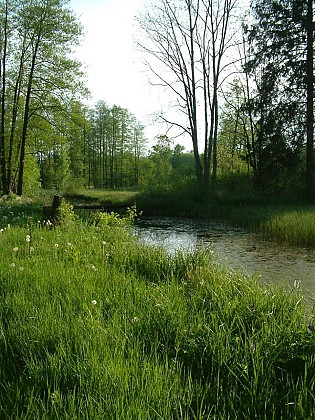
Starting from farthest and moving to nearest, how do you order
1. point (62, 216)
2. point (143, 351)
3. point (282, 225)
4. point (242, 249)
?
point (282, 225) < point (242, 249) < point (62, 216) < point (143, 351)

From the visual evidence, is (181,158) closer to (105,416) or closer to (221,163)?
(221,163)

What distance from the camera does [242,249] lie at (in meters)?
10.1

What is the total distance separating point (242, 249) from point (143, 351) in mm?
7868

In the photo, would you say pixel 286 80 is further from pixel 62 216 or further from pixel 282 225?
pixel 62 216

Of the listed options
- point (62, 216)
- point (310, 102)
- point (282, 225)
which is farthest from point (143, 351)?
point (310, 102)

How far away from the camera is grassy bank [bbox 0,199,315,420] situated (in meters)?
2.08

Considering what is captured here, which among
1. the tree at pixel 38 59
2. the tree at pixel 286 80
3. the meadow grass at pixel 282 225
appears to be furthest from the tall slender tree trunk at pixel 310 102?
the tree at pixel 38 59

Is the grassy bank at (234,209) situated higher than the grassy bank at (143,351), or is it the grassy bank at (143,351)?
the grassy bank at (234,209)

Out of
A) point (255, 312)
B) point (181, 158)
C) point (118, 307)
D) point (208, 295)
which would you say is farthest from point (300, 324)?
point (181, 158)

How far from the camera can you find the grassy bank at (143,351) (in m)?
2.08

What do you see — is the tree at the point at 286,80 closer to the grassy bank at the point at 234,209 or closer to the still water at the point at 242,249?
the grassy bank at the point at 234,209

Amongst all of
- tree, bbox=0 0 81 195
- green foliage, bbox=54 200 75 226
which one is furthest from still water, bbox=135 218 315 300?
tree, bbox=0 0 81 195

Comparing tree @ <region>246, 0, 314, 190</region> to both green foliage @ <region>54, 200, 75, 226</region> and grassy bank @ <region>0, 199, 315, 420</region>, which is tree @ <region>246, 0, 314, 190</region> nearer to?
green foliage @ <region>54, 200, 75, 226</region>

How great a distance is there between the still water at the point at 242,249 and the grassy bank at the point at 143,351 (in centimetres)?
162
